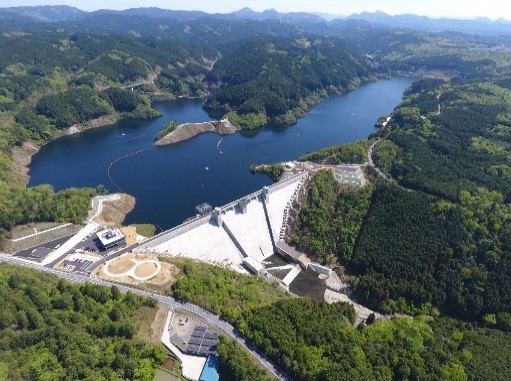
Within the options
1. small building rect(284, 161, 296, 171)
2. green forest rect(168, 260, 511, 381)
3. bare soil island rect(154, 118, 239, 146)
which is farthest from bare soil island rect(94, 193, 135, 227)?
bare soil island rect(154, 118, 239, 146)

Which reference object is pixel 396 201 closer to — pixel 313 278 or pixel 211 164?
pixel 313 278

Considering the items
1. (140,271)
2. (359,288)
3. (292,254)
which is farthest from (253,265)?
(140,271)

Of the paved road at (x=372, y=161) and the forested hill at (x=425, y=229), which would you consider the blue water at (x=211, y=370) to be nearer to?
the forested hill at (x=425, y=229)

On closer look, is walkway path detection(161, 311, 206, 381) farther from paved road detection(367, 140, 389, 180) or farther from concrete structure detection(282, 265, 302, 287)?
paved road detection(367, 140, 389, 180)

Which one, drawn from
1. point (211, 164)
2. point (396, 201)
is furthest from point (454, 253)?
point (211, 164)

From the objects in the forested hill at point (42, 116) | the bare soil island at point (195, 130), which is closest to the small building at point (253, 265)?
the forested hill at point (42, 116)

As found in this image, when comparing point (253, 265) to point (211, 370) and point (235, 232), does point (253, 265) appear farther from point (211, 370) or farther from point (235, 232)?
point (211, 370)
